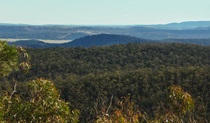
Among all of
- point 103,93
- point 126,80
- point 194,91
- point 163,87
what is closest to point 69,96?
point 103,93

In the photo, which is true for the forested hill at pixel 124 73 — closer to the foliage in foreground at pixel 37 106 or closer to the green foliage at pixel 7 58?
the green foliage at pixel 7 58

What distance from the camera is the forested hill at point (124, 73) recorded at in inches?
2827

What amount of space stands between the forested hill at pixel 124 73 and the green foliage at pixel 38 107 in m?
23.1

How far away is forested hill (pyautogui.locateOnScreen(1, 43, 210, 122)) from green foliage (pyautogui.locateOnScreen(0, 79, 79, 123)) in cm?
2313

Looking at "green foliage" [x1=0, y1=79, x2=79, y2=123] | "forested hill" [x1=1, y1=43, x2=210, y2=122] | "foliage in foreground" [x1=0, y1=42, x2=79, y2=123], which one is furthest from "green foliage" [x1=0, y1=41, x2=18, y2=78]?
"forested hill" [x1=1, y1=43, x2=210, y2=122]

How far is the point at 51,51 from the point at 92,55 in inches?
655

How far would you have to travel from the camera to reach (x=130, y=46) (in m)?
142

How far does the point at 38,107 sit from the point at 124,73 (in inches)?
3057

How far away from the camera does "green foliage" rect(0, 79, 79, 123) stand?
42.7 feet

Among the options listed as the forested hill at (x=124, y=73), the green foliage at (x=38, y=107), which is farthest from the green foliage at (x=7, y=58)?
the forested hill at (x=124, y=73)


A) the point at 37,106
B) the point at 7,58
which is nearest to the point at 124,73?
the point at 7,58

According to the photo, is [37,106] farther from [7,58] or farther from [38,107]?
[7,58]

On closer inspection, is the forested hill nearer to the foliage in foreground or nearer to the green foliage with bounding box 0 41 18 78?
the green foliage with bounding box 0 41 18 78

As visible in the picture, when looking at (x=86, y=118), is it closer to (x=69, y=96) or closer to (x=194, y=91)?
(x=69, y=96)
